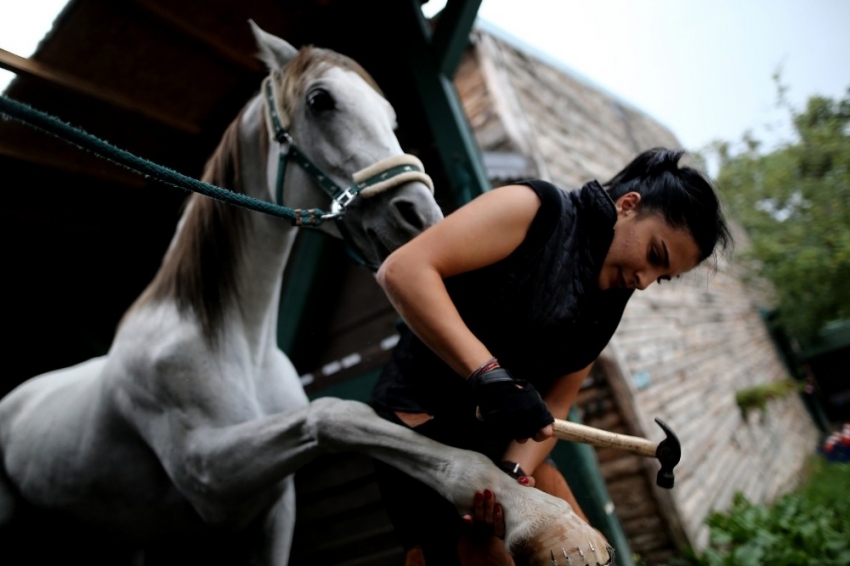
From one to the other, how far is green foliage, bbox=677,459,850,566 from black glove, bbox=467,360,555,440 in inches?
118

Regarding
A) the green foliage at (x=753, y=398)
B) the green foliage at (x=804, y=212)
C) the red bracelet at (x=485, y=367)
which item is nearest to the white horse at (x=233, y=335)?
the red bracelet at (x=485, y=367)

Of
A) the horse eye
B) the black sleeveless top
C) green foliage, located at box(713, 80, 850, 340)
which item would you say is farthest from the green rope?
green foliage, located at box(713, 80, 850, 340)

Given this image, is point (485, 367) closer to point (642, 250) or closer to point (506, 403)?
point (506, 403)

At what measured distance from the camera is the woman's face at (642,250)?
120 centimetres

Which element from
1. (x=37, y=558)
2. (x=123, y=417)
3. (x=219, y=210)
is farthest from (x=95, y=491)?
(x=219, y=210)

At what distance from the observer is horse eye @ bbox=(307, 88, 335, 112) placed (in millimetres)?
1536

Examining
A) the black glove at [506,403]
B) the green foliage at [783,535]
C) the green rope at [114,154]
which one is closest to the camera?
the green rope at [114,154]

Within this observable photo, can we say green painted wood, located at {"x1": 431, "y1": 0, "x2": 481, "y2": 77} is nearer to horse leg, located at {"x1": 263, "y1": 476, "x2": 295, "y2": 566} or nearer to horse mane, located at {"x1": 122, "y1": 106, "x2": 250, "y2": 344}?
horse mane, located at {"x1": 122, "y1": 106, "x2": 250, "y2": 344}

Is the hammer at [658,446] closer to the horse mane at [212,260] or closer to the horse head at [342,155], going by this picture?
the horse head at [342,155]

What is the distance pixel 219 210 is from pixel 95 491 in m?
1.25

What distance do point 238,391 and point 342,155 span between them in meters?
0.85

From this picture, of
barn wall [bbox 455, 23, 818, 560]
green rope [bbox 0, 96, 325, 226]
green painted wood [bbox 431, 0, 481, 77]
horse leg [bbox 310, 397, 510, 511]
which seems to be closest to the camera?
green rope [bbox 0, 96, 325, 226]

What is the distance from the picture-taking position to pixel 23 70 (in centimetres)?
190

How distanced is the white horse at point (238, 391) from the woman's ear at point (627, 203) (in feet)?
1.59
